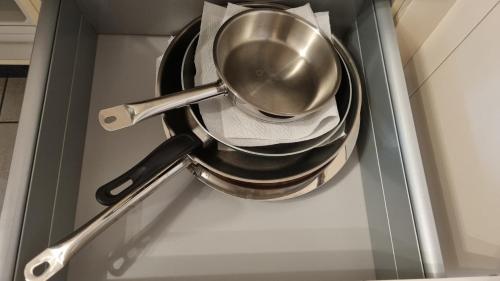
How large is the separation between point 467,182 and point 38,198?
0.52 metres

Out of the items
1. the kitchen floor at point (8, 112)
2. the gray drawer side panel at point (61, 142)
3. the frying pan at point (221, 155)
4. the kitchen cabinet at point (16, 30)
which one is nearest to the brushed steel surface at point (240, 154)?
the frying pan at point (221, 155)

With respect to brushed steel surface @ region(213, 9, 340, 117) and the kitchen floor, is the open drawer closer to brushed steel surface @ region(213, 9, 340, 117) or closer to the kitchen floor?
A: brushed steel surface @ region(213, 9, 340, 117)

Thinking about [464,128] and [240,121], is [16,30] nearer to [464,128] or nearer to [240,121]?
[240,121]

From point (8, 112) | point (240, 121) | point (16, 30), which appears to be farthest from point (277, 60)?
point (8, 112)

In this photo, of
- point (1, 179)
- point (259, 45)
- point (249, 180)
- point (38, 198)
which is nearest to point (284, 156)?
point (249, 180)

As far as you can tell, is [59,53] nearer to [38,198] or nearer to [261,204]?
[38,198]

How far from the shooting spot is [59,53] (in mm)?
456

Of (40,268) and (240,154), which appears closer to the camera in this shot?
(40,268)

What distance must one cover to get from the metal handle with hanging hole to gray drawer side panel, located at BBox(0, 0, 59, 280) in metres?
0.03

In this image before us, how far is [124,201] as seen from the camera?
0.40 meters

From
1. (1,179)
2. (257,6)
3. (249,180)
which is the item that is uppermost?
(257,6)

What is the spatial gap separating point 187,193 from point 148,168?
0.11 meters

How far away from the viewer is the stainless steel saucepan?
51cm

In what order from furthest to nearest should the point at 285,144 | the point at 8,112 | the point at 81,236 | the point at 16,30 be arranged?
the point at 8,112 < the point at 16,30 < the point at 285,144 < the point at 81,236
